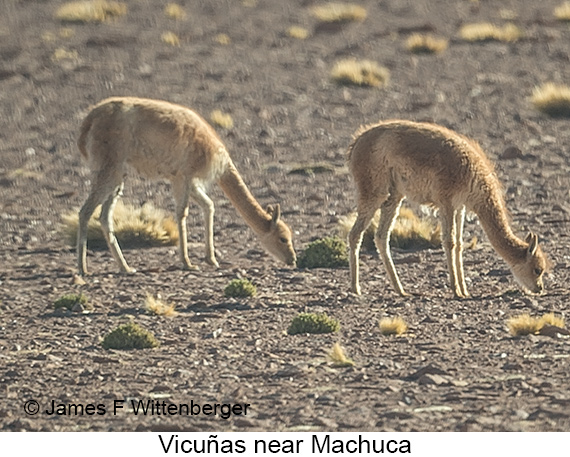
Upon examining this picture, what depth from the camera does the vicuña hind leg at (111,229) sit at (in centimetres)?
1402

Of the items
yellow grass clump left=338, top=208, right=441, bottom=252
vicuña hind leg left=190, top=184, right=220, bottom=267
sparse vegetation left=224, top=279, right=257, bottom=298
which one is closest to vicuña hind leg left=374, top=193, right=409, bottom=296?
sparse vegetation left=224, top=279, right=257, bottom=298

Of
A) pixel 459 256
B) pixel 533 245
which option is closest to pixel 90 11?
pixel 459 256

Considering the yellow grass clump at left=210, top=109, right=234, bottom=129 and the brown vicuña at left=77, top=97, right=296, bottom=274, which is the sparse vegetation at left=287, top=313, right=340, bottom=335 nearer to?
the brown vicuña at left=77, top=97, right=296, bottom=274

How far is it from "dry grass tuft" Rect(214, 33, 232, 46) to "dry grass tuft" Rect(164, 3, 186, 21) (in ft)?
6.45

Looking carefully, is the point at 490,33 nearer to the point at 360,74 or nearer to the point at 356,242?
the point at 360,74

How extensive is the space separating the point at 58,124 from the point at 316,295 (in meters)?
10.9

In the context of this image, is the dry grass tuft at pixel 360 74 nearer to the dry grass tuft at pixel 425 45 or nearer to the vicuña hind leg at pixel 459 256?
the dry grass tuft at pixel 425 45

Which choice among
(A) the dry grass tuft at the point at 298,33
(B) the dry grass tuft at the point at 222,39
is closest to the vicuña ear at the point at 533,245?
(B) the dry grass tuft at the point at 222,39

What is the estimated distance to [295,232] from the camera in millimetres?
16078

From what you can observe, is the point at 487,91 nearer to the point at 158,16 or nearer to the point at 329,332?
the point at 158,16

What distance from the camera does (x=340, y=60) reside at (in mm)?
26281

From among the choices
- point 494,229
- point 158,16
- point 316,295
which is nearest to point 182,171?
point 316,295

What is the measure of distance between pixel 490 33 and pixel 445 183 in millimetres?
16292

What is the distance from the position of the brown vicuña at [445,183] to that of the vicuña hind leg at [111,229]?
281 centimetres
